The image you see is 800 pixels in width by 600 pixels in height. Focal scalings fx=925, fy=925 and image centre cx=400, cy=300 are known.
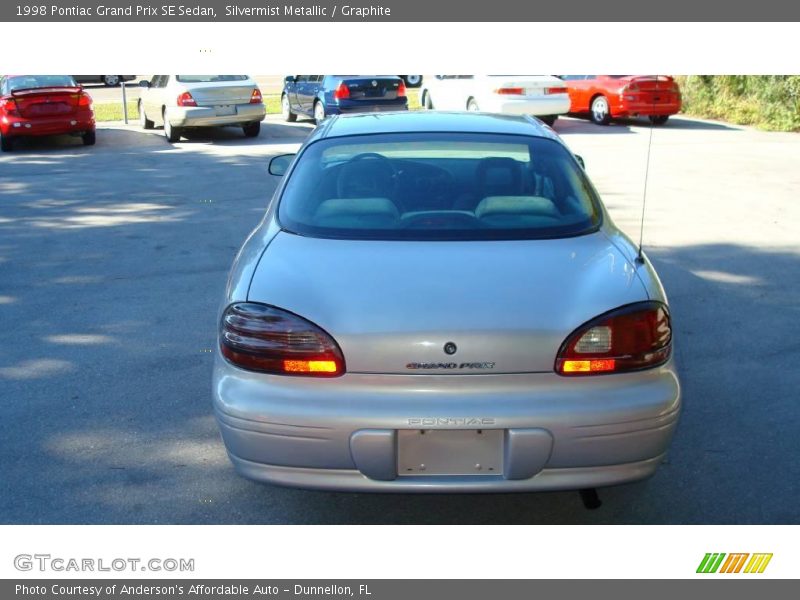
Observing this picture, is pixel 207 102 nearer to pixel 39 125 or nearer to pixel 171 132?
pixel 171 132

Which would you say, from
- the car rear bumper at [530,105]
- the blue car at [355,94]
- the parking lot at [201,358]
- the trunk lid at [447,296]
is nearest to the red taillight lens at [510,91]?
the car rear bumper at [530,105]

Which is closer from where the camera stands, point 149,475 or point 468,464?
point 468,464

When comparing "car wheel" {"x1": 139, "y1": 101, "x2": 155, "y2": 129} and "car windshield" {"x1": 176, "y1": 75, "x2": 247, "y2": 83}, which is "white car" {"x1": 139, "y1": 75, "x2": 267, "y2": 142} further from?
"car wheel" {"x1": 139, "y1": 101, "x2": 155, "y2": 129}

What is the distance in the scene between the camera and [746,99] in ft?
68.0

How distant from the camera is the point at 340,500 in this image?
155 inches

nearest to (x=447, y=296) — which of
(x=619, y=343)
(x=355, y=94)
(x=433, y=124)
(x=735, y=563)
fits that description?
(x=619, y=343)

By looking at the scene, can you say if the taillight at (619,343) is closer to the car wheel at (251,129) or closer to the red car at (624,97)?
the car wheel at (251,129)

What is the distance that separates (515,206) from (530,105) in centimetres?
1531

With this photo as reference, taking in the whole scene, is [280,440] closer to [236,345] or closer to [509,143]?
[236,345]

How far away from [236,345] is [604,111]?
1817 cm

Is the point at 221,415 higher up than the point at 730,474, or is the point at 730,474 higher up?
the point at 221,415

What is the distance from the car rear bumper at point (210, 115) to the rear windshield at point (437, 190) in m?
13.0

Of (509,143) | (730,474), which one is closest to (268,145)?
(509,143)

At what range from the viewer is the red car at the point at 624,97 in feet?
63.7
